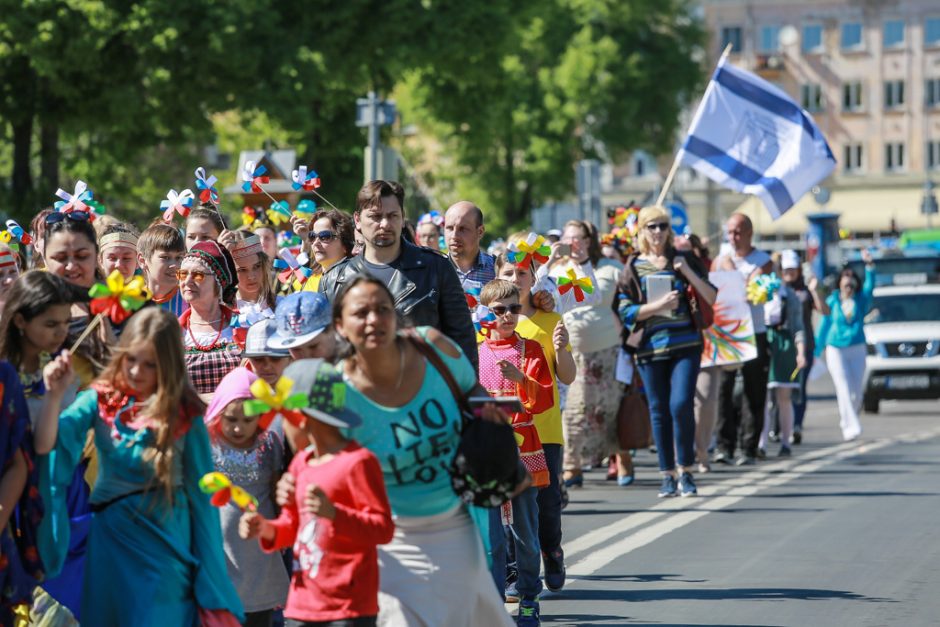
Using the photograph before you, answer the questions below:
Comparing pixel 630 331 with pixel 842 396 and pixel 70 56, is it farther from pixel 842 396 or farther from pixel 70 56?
pixel 70 56

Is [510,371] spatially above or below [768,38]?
below

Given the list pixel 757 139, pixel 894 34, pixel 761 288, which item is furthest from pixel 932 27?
pixel 761 288

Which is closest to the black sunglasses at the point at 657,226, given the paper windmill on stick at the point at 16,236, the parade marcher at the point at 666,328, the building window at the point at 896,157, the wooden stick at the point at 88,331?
the parade marcher at the point at 666,328

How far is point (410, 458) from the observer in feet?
19.3

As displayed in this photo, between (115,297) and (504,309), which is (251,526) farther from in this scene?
(504,309)

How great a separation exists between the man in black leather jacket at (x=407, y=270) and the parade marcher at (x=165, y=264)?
1237mm

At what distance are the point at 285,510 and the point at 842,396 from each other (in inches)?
592

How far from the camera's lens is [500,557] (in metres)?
8.65

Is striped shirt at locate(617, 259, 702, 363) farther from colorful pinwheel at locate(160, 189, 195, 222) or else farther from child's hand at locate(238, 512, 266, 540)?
child's hand at locate(238, 512, 266, 540)

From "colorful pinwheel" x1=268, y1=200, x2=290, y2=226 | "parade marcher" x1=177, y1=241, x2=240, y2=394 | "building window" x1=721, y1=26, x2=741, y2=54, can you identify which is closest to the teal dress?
"parade marcher" x1=177, y1=241, x2=240, y2=394

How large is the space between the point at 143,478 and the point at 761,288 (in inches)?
445

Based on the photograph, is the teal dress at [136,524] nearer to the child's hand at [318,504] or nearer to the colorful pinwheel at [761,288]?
the child's hand at [318,504]

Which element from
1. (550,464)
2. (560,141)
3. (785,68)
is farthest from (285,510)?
(785,68)

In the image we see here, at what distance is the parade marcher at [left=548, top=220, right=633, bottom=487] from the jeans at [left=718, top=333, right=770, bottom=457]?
2.40m
